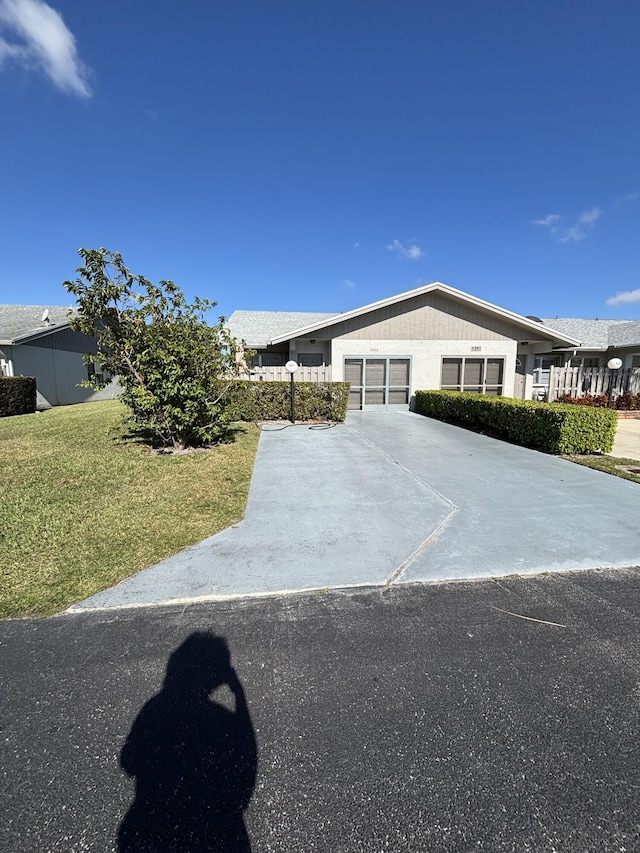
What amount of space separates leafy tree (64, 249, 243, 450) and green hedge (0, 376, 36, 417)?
28.3ft

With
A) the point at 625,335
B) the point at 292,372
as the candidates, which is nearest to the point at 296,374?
the point at 292,372

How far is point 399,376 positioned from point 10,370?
15.9 metres

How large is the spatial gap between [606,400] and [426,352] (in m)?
6.92

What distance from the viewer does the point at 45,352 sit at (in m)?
17.6

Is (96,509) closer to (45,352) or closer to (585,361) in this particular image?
(45,352)

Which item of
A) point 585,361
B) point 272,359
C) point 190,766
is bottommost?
point 190,766

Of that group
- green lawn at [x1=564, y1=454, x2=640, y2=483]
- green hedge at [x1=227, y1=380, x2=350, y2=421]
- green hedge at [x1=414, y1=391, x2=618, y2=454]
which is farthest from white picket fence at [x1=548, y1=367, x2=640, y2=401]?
green hedge at [x1=227, y1=380, x2=350, y2=421]

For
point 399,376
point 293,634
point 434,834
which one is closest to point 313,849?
point 434,834

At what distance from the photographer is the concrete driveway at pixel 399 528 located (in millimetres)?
3172

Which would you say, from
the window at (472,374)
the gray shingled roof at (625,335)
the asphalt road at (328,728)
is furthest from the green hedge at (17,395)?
the gray shingled roof at (625,335)

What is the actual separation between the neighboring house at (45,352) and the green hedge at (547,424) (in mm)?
14361

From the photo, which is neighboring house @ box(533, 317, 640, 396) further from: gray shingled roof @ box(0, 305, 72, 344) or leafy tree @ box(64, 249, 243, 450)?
gray shingled roof @ box(0, 305, 72, 344)

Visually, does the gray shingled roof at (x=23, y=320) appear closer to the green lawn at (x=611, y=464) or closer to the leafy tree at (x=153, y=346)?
the leafy tree at (x=153, y=346)

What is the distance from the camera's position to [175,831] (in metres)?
1.40
